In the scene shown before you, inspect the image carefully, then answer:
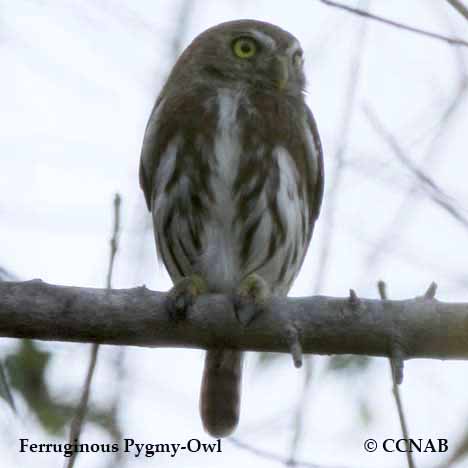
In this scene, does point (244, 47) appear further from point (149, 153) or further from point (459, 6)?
point (459, 6)

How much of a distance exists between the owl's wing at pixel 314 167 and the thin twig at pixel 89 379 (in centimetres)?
197

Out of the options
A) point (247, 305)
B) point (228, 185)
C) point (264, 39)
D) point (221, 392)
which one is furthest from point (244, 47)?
point (247, 305)

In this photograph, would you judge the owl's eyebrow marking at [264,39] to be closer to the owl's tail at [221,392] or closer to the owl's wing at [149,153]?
the owl's wing at [149,153]

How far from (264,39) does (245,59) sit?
0.20m

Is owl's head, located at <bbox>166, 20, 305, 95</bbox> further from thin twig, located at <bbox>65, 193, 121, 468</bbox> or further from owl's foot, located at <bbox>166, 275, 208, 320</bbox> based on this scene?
thin twig, located at <bbox>65, 193, 121, 468</bbox>

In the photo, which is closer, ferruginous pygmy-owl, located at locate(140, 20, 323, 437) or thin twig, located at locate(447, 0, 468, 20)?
thin twig, located at locate(447, 0, 468, 20)

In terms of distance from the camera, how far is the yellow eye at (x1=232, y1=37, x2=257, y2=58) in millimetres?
5258

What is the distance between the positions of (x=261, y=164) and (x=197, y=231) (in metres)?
0.45

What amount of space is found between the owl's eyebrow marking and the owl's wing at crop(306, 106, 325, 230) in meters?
0.49

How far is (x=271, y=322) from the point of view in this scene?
3379 mm

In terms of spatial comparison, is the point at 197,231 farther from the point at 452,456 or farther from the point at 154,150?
the point at 452,456

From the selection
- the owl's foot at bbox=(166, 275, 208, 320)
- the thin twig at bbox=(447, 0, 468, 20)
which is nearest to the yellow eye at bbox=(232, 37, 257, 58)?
the owl's foot at bbox=(166, 275, 208, 320)

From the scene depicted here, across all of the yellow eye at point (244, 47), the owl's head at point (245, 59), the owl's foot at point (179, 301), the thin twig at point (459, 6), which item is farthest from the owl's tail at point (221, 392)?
the thin twig at point (459, 6)

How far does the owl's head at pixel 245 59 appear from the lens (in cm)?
507
